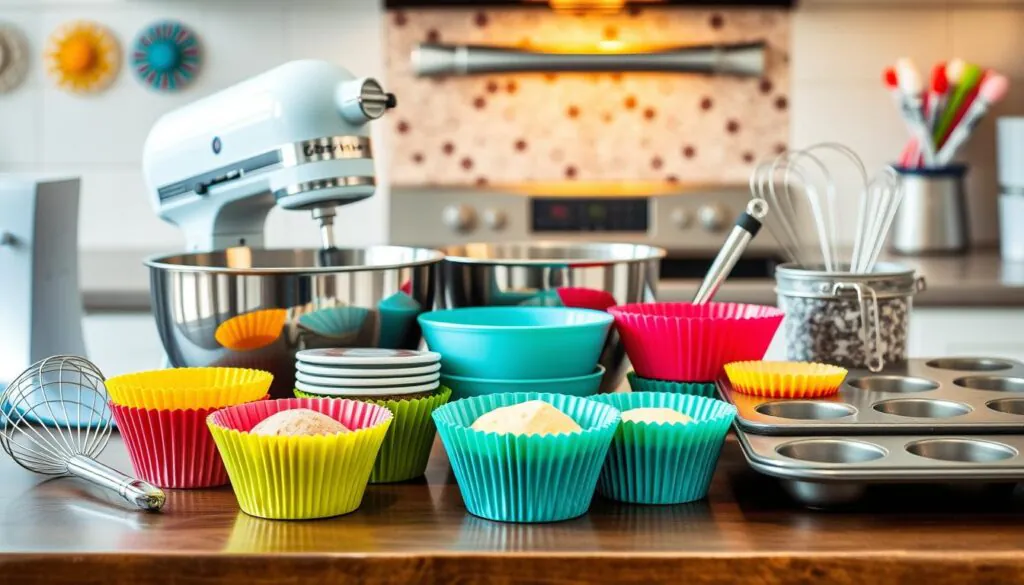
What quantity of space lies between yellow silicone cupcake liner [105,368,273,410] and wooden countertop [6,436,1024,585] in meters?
0.09

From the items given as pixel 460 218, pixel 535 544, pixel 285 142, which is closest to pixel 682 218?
pixel 460 218

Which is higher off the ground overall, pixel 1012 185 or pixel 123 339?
pixel 1012 185

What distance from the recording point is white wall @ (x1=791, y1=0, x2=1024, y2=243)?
268cm

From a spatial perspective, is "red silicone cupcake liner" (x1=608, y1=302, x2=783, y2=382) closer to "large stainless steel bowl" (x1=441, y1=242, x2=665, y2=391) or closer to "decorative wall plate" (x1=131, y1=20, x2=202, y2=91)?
"large stainless steel bowl" (x1=441, y1=242, x2=665, y2=391)

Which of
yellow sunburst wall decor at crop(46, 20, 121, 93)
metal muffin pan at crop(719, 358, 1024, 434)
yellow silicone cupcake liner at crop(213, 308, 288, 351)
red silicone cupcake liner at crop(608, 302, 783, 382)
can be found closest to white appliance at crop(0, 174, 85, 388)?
yellow silicone cupcake liner at crop(213, 308, 288, 351)

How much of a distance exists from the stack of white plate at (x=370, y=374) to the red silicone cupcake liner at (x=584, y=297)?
24 cm

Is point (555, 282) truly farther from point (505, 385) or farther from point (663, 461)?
point (663, 461)

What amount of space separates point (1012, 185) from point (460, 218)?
116 cm

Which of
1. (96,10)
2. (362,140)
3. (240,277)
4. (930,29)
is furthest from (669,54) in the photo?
(240,277)

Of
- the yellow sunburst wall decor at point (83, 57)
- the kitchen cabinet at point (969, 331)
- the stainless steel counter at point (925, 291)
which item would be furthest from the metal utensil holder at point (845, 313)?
the yellow sunburst wall decor at point (83, 57)

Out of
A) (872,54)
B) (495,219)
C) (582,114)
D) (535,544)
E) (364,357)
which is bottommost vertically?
(535,544)

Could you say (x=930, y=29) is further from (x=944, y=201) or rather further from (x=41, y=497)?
(x=41, y=497)

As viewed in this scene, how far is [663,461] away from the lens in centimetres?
86

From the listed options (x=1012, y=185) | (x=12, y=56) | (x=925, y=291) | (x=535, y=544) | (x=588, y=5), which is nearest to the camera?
(x=535, y=544)
